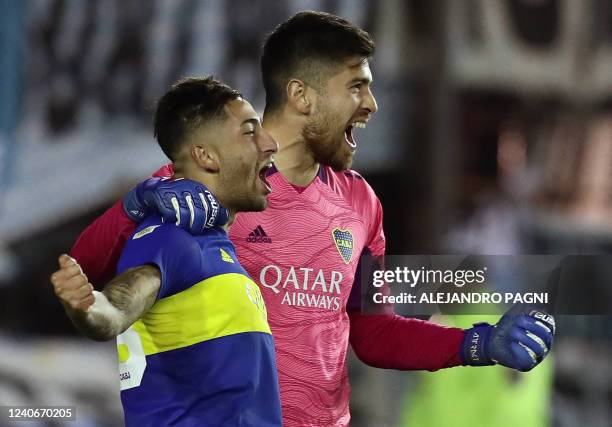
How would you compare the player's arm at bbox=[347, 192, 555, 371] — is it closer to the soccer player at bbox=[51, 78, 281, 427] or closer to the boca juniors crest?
the boca juniors crest

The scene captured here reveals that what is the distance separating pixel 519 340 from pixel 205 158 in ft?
2.93

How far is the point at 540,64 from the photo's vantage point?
646 cm

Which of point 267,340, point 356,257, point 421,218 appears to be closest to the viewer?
point 267,340

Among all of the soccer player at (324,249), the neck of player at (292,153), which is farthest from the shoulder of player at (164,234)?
the neck of player at (292,153)

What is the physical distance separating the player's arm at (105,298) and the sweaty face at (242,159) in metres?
0.39

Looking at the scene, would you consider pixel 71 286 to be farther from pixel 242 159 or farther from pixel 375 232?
pixel 375 232

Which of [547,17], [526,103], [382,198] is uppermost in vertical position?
[547,17]

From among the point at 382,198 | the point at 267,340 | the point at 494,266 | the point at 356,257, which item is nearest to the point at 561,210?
the point at 494,266

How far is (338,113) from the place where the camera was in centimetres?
327

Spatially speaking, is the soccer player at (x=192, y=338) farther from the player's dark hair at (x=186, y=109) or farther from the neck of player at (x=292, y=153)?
the neck of player at (x=292, y=153)

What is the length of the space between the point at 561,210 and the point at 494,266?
0.55 metres

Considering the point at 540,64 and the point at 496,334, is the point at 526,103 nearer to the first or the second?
the point at 540,64

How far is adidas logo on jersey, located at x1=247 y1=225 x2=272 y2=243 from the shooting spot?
3131 millimetres

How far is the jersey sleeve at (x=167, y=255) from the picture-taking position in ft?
7.88
